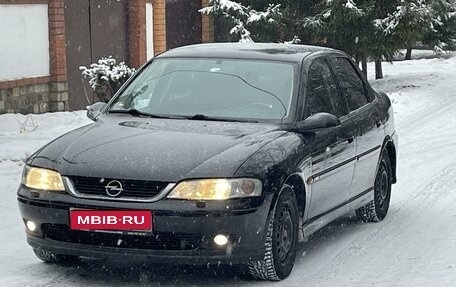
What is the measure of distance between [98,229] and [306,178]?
1.47 m

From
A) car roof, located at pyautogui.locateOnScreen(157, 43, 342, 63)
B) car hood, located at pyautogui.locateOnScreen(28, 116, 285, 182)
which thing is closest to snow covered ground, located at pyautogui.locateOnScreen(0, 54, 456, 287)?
car hood, located at pyautogui.locateOnScreen(28, 116, 285, 182)

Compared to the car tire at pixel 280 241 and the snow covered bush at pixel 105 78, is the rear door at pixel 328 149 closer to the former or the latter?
the car tire at pixel 280 241

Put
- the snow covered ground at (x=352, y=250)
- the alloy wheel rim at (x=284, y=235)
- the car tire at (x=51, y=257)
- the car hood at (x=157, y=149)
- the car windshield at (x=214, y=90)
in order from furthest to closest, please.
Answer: the car windshield at (x=214, y=90)
the car tire at (x=51, y=257)
the snow covered ground at (x=352, y=250)
the alloy wheel rim at (x=284, y=235)
the car hood at (x=157, y=149)

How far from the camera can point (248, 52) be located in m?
7.39

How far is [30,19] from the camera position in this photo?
1526 cm

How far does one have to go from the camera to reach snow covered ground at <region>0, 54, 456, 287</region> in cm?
627

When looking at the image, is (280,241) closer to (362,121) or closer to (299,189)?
(299,189)

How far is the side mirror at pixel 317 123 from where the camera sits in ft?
21.7

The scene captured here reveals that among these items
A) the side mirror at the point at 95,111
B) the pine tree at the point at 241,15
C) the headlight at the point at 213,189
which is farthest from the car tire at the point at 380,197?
the pine tree at the point at 241,15

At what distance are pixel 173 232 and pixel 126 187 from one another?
377mm

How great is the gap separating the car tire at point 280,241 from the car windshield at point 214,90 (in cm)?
74

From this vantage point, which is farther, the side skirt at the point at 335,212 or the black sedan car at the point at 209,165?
the side skirt at the point at 335,212

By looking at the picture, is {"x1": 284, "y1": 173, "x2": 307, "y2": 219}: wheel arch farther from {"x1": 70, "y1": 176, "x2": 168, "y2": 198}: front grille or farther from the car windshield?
{"x1": 70, "y1": 176, "x2": 168, "y2": 198}: front grille

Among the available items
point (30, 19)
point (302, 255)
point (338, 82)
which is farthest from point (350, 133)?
point (30, 19)
